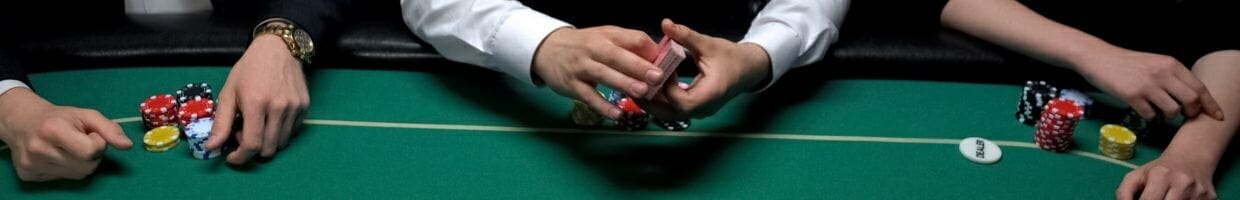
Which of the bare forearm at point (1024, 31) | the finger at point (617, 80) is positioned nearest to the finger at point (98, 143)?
the finger at point (617, 80)

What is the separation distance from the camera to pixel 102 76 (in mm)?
1482

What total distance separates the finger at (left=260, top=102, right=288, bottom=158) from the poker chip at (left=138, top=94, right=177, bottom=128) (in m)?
0.17

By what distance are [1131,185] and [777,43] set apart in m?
0.46

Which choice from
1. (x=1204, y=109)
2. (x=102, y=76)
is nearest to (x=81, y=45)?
(x=102, y=76)

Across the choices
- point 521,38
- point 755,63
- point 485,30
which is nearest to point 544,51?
point 521,38

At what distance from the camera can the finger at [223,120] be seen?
115 centimetres

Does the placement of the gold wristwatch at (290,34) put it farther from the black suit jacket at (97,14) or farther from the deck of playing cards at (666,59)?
the deck of playing cards at (666,59)

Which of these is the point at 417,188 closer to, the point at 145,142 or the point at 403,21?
the point at 145,142

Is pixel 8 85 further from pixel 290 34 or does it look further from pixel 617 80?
pixel 617 80

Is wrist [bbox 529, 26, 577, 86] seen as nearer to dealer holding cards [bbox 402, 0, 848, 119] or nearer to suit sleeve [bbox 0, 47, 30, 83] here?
dealer holding cards [bbox 402, 0, 848, 119]

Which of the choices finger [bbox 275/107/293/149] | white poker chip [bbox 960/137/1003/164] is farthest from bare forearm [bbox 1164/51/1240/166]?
finger [bbox 275/107/293/149]

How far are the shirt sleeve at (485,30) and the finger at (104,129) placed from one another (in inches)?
17.4

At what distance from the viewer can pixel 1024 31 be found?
1493 millimetres

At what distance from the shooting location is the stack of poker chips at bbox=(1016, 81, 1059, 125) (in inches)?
52.9
